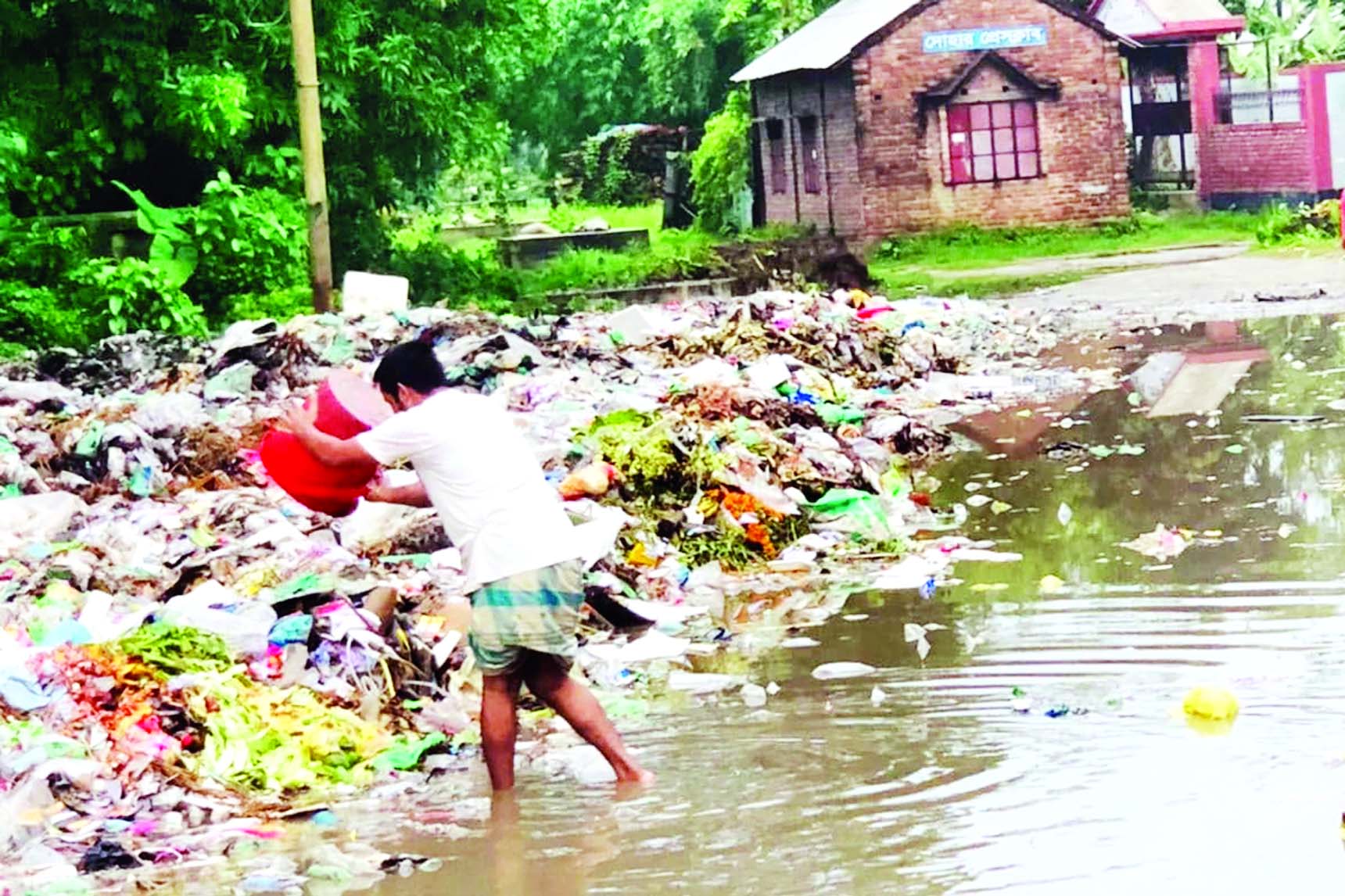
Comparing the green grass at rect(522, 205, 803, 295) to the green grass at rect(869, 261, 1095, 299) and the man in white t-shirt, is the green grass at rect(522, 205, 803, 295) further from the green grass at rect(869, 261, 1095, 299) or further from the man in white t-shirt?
the man in white t-shirt

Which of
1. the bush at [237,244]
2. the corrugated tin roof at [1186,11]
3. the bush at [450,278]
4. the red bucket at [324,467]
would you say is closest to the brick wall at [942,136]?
the corrugated tin roof at [1186,11]

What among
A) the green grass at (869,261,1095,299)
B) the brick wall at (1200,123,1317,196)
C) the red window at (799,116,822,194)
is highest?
the red window at (799,116,822,194)

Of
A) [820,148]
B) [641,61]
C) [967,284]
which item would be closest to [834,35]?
[820,148]

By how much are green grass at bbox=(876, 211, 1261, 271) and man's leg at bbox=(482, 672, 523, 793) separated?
23.8m

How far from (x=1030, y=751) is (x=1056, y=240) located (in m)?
26.7

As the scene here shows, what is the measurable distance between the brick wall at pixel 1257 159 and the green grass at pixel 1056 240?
2.05 ft

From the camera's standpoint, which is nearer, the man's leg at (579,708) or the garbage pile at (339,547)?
the man's leg at (579,708)

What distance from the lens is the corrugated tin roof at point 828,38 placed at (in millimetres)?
32031

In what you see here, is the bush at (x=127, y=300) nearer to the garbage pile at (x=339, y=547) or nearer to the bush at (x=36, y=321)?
the bush at (x=36, y=321)

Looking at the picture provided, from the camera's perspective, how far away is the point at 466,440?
569 cm

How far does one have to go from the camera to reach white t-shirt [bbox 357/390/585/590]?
5.66m

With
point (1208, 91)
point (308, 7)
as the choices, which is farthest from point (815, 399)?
point (1208, 91)

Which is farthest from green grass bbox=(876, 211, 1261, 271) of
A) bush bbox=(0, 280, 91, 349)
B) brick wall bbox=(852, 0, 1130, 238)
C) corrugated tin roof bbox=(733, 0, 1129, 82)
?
bush bbox=(0, 280, 91, 349)

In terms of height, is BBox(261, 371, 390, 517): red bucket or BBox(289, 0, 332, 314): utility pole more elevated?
BBox(289, 0, 332, 314): utility pole
